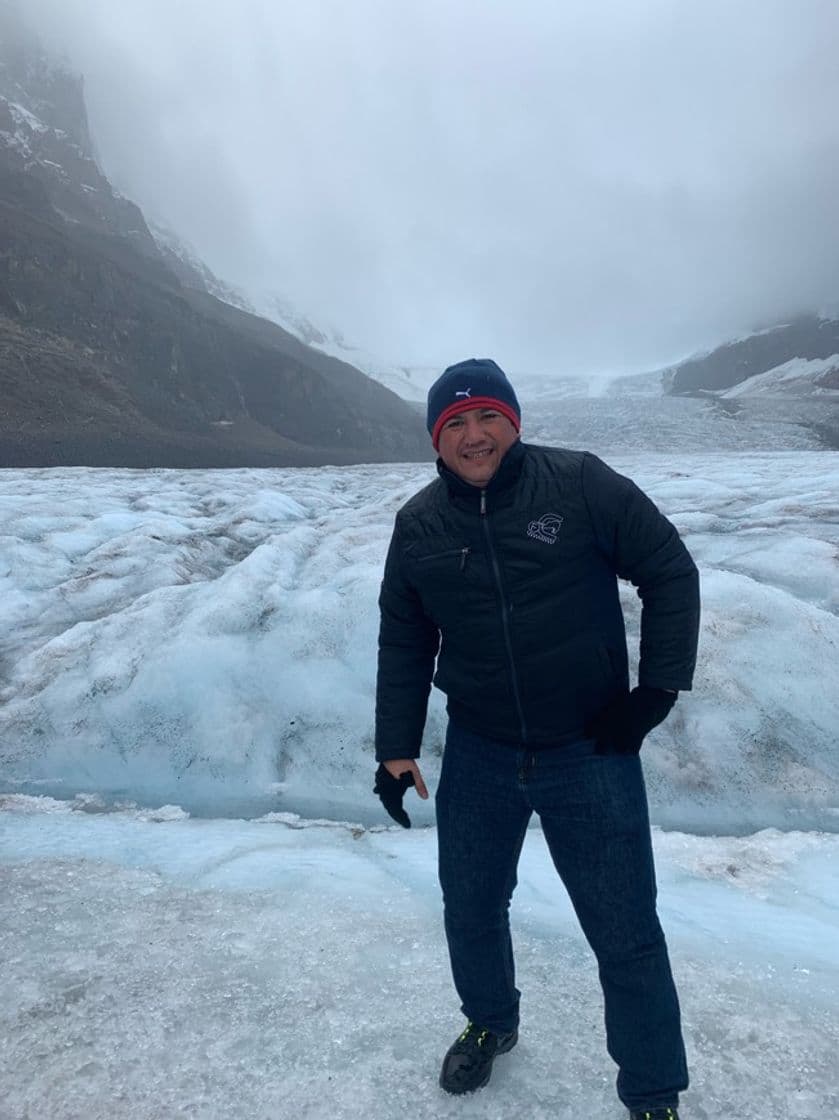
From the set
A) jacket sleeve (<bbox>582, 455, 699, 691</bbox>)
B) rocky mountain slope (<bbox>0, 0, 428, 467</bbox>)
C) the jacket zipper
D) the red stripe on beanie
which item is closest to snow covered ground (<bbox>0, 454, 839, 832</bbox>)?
the jacket zipper

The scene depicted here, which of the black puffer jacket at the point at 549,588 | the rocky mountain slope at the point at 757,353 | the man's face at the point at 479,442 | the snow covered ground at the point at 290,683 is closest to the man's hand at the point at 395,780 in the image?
the black puffer jacket at the point at 549,588

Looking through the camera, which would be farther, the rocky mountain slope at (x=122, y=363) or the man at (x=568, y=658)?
the rocky mountain slope at (x=122, y=363)

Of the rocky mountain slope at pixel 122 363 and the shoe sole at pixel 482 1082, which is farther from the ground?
the rocky mountain slope at pixel 122 363

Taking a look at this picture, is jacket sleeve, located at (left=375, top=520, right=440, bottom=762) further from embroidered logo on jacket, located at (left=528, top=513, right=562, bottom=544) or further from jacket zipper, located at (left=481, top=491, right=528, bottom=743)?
embroidered logo on jacket, located at (left=528, top=513, right=562, bottom=544)

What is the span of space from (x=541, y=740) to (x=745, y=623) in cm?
400

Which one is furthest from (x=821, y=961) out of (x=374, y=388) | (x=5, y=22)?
(x=5, y=22)

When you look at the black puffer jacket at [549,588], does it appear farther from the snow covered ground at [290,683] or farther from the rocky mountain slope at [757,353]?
the rocky mountain slope at [757,353]

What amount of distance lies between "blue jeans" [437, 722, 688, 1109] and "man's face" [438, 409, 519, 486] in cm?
73

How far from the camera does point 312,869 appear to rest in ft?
11.1

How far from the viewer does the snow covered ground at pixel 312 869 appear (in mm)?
2146

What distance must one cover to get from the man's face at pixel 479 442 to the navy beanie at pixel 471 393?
0.06ft

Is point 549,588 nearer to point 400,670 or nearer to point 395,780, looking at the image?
point 400,670

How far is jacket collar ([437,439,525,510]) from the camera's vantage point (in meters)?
1.85

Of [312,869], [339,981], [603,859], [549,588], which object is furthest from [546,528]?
[312,869]
